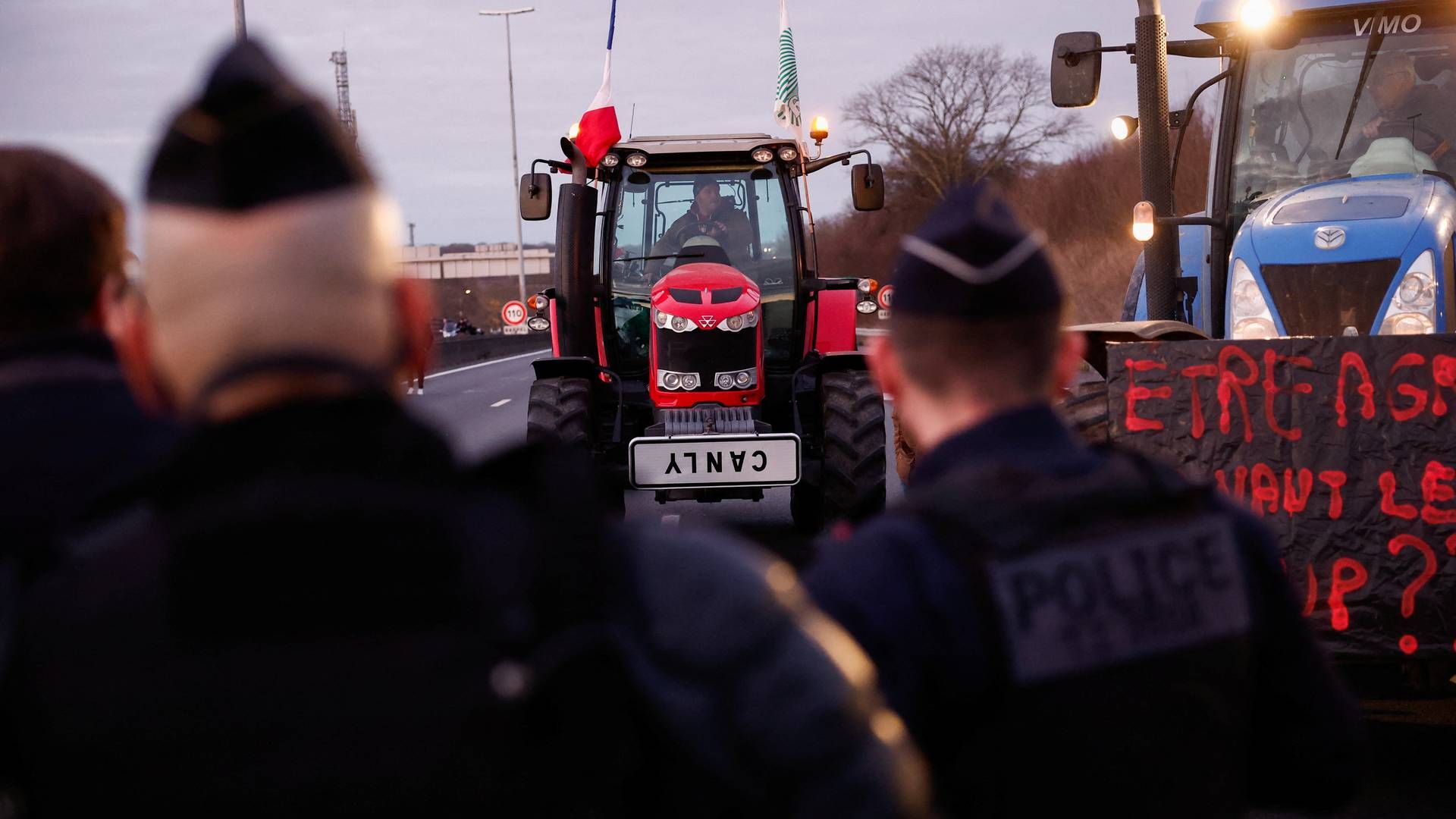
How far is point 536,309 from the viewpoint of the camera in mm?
11953

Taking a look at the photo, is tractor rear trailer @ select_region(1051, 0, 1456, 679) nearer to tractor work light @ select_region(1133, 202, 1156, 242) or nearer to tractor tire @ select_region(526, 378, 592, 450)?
tractor work light @ select_region(1133, 202, 1156, 242)

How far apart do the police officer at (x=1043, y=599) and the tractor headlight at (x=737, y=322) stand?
24.2 ft

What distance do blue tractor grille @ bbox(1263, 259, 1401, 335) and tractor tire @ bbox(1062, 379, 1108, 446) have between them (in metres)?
0.91

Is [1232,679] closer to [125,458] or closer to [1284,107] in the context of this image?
[125,458]

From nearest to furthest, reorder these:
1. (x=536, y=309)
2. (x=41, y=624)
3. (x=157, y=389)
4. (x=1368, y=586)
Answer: (x=41, y=624) → (x=157, y=389) → (x=1368, y=586) → (x=536, y=309)

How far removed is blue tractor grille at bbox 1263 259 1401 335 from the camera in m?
5.87

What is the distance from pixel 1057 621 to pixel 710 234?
336 inches

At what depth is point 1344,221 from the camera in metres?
5.98

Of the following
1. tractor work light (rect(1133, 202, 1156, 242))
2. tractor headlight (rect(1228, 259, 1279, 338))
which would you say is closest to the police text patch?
tractor headlight (rect(1228, 259, 1279, 338))

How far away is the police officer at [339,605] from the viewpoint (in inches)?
53.0

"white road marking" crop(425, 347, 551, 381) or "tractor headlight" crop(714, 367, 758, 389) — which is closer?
"tractor headlight" crop(714, 367, 758, 389)

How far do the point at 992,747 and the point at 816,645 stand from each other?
0.38m

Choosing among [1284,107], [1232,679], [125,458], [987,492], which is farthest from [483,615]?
[1284,107]

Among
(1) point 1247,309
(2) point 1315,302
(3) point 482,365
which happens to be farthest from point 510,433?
(3) point 482,365
